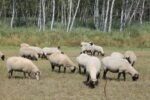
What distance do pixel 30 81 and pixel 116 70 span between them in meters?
4.13

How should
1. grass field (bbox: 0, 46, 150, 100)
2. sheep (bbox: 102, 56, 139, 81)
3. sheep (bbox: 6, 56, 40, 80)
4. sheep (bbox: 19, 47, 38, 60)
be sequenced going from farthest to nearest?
1. sheep (bbox: 19, 47, 38, 60)
2. sheep (bbox: 102, 56, 139, 81)
3. sheep (bbox: 6, 56, 40, 80)
4. grass field (bbox: 0, 46, 150, 100)

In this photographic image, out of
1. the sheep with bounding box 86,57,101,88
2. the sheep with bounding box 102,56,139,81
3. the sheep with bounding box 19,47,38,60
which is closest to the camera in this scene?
the sheep with bounding box 86,57,101,88

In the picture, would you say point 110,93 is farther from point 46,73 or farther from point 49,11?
point 49,11

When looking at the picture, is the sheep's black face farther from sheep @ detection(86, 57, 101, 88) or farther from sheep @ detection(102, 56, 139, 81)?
sheep @ detection(86, 57, 101, 88)

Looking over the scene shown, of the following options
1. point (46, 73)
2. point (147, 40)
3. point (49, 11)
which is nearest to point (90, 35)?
point (147, 40)

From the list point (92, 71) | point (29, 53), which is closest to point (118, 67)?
point (92, 71)

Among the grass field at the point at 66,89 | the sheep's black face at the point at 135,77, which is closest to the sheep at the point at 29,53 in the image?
the grass field at the point at 66,89

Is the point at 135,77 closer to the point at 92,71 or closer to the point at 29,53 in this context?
the point at 92,71

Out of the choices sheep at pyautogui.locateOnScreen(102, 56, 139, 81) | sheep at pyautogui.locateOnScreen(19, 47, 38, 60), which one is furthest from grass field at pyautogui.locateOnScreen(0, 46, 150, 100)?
sheep at pyautogui.locateOnScreen(19, 47, 38, 60)

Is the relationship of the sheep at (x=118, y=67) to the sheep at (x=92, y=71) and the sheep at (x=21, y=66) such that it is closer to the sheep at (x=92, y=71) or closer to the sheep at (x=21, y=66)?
the sheep at (x=92, y=71)

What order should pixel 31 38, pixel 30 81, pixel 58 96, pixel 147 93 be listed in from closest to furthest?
pixel 58 96, pixel 147 93, pixel 30 81, pixel 31 38

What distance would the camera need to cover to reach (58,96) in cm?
1382

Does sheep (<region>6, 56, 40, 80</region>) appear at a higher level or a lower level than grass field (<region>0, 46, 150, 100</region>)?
higher

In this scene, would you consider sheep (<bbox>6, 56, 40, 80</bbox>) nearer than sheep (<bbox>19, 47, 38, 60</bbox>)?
Yes
